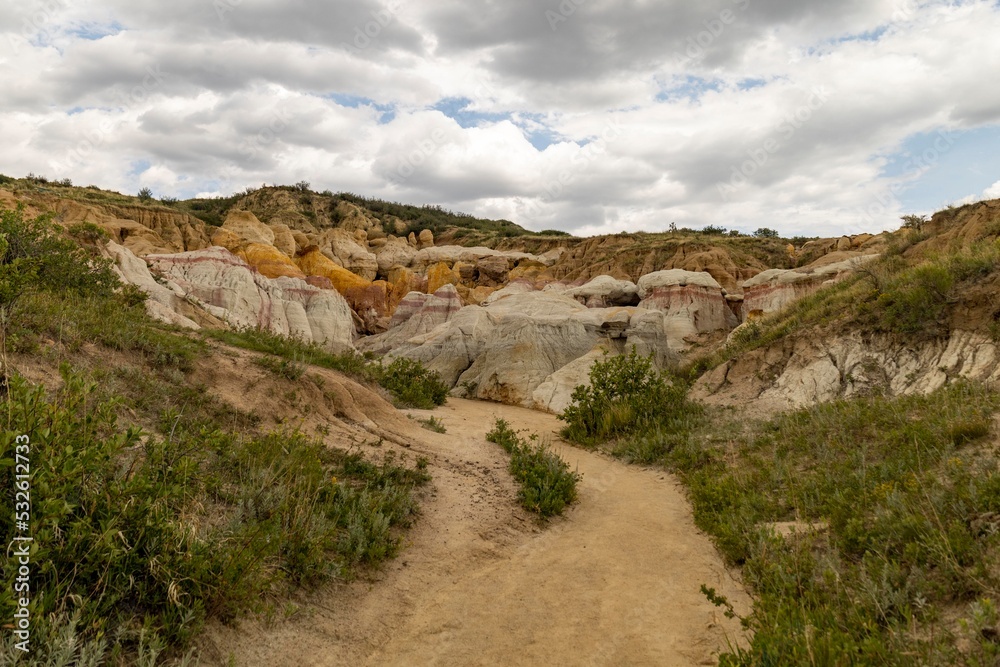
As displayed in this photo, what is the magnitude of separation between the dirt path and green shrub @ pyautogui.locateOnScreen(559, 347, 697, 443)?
3.36 metres

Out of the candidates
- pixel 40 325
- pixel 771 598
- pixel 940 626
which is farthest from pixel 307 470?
pixel 940 626

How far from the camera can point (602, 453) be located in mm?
9336

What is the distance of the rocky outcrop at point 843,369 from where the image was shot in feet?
27.8

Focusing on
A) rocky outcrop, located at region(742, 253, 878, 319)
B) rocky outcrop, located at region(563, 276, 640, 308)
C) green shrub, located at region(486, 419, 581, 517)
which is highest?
rocky outcrop, located at region(742, 253, 878, 319)

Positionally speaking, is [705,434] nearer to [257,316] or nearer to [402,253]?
[257,316]

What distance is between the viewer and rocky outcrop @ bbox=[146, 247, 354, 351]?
22469mm

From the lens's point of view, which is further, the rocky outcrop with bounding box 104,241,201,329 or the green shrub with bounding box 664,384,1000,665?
the rocky outcrop with bounding box 104,241,201,329

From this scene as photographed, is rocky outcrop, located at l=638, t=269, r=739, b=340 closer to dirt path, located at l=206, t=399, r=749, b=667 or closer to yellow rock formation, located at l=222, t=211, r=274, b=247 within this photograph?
dirt path, located at l=206, t=399, r=749, b=667

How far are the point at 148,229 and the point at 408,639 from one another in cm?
3537

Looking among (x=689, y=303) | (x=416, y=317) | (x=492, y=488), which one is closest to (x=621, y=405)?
(x=492, y=488)

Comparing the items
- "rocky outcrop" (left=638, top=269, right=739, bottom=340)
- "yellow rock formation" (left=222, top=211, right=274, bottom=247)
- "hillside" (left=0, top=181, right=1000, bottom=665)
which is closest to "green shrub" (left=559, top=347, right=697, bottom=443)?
"hillside" (left=0, top=181, right=1000, bottom=665)

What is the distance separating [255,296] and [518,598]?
22.7m

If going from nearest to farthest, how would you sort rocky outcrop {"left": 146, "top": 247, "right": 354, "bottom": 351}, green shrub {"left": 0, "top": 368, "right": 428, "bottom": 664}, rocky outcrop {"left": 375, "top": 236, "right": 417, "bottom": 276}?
green shrub {"left": 0, "top": 368, "right": 428, "bottom": 664} < rocky outcrop {"left": 146, "top": 247, "right": 354, "bottom": 351} < rocky outcrop {"left": 375, "top": 236, "right": 417, "bottom": 276}

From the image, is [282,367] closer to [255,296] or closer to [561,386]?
[561,386]
